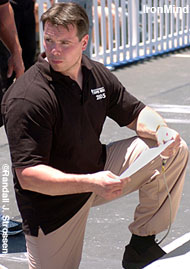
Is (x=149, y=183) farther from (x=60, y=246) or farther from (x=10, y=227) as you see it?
(x=10, y=227)

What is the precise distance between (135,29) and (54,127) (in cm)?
661

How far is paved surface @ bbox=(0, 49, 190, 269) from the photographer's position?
3.83m

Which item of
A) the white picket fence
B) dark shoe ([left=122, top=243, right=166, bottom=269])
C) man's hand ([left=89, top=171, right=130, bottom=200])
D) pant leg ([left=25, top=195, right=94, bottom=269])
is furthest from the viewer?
the white picket fence

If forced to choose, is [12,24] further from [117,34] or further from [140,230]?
[117,34]

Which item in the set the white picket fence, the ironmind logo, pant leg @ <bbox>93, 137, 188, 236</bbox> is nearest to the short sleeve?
the ironmind logo

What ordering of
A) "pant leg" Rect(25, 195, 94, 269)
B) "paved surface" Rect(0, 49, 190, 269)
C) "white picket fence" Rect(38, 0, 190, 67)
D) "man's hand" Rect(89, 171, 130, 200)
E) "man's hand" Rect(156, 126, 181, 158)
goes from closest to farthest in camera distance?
"man's hand" Rect(89, 171, 130, 200) < "pant leg" Rect(25, 195, 94, 269) < "man's hand" Rect(156, 126, 181, 158) < "paved surface" Rect(0, 49, 190, 269) < "white picket fence" Rect(38, 0, 190, 67)

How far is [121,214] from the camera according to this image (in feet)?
14.5

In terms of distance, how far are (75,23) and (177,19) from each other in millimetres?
7331

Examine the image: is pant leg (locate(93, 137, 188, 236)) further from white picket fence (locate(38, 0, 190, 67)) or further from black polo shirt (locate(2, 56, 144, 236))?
white picket fence (locate(38, 0, 190, 67))

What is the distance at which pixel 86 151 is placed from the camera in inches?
133

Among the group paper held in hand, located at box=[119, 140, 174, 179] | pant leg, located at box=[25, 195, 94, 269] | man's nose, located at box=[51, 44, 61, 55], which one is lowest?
pant leg, located at box=[25, 195, 94, 269]

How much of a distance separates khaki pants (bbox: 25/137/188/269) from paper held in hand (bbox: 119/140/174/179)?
0.24 m

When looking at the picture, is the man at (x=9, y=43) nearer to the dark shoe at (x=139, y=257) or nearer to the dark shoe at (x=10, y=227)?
the dark shoe at (x=10, y=227)

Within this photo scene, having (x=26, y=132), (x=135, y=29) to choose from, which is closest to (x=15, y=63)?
(x=26, y=132)
